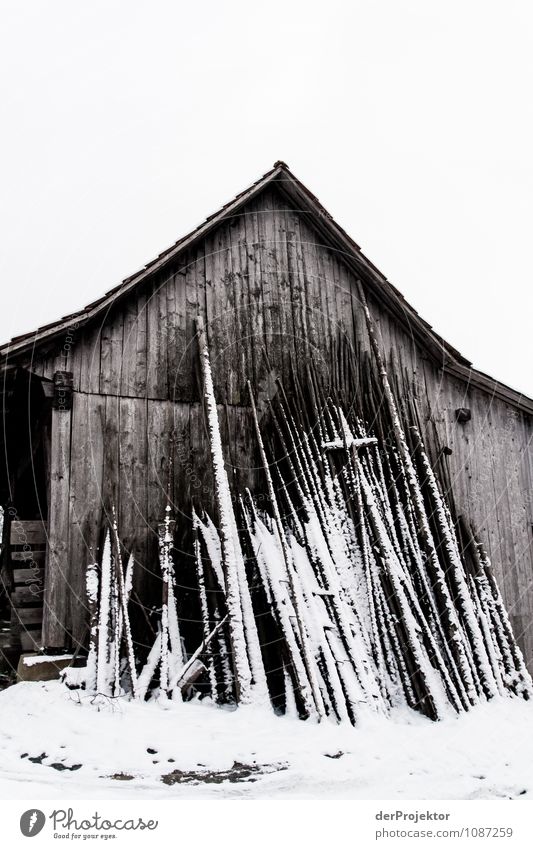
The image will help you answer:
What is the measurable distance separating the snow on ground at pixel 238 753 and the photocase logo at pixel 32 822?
159mm

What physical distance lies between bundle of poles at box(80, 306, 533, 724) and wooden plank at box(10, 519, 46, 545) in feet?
2.83

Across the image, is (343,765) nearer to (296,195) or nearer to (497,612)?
(497,612)

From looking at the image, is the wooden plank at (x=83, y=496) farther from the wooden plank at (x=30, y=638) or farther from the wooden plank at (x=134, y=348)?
the wooden plank at (x=30, y=638)

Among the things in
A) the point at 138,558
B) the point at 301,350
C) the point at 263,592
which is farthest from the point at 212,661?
the point at 301,350

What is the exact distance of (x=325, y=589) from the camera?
725 cm

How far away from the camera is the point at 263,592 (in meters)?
7.21

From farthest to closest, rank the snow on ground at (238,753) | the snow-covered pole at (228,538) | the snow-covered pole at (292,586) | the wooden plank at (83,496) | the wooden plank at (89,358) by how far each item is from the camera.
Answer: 1. the wooden plank at (89,358)
2. the wooden plank at (83,496)
3. the snow-covered pole at (228,538)
4. the snow-covered pole at (292,586)
5. the snow on ground at (238,753)

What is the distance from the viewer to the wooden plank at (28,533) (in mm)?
7562

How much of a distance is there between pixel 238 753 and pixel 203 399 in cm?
389

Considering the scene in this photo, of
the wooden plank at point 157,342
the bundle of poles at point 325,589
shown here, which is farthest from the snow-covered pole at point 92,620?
the wooden plank at point 157,342

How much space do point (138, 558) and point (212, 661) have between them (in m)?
1.42

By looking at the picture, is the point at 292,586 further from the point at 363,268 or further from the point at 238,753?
the point at 363,268

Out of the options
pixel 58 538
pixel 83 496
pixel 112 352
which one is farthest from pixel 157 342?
pixel 58 538

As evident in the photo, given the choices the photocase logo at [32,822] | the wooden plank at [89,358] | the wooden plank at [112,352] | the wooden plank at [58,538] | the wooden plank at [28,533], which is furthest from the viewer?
the wooden plank at [112,352]
